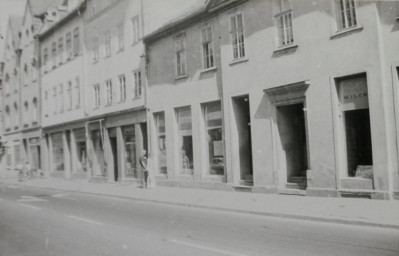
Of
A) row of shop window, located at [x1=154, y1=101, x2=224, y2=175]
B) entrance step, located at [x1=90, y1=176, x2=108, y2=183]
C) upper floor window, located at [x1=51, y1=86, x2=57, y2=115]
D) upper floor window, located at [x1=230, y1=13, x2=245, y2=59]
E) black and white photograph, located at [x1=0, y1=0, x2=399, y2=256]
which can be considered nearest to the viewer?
black and white photograph, located at [x1=0, y1=0, x2=399, y2=256]

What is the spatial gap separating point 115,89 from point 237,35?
470 inches

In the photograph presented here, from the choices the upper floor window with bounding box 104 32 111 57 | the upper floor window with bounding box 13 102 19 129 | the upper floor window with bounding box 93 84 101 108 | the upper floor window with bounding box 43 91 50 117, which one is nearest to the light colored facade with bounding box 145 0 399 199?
the upper floor window with bounding box 104 32 111 57

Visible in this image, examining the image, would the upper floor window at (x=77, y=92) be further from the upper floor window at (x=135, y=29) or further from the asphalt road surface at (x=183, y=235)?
the asphalt road surface at (x=183, y=235)

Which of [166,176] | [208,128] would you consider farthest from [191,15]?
[166,176]

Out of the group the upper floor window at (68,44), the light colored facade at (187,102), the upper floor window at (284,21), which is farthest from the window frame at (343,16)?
the upper floor window at (68,44)

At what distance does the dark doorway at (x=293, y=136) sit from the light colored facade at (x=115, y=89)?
9.73 m

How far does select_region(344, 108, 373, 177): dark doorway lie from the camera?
13.5 metres

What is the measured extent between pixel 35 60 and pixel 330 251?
38.4 meters

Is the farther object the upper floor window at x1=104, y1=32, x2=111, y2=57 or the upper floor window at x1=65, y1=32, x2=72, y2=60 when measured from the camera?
the upper floor window at x1=65, y1=32, x2=72, y2=60

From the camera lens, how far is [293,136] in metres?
16.4

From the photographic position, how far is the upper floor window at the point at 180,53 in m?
21.1

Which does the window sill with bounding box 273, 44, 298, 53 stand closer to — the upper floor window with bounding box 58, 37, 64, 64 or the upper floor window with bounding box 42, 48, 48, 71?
the upper floor window with bounding box 58, 37, 64, 64

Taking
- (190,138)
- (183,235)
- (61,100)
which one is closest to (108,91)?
(61,100)

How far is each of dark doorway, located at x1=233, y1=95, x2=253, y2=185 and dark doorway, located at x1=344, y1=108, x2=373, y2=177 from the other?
4.81 metres
